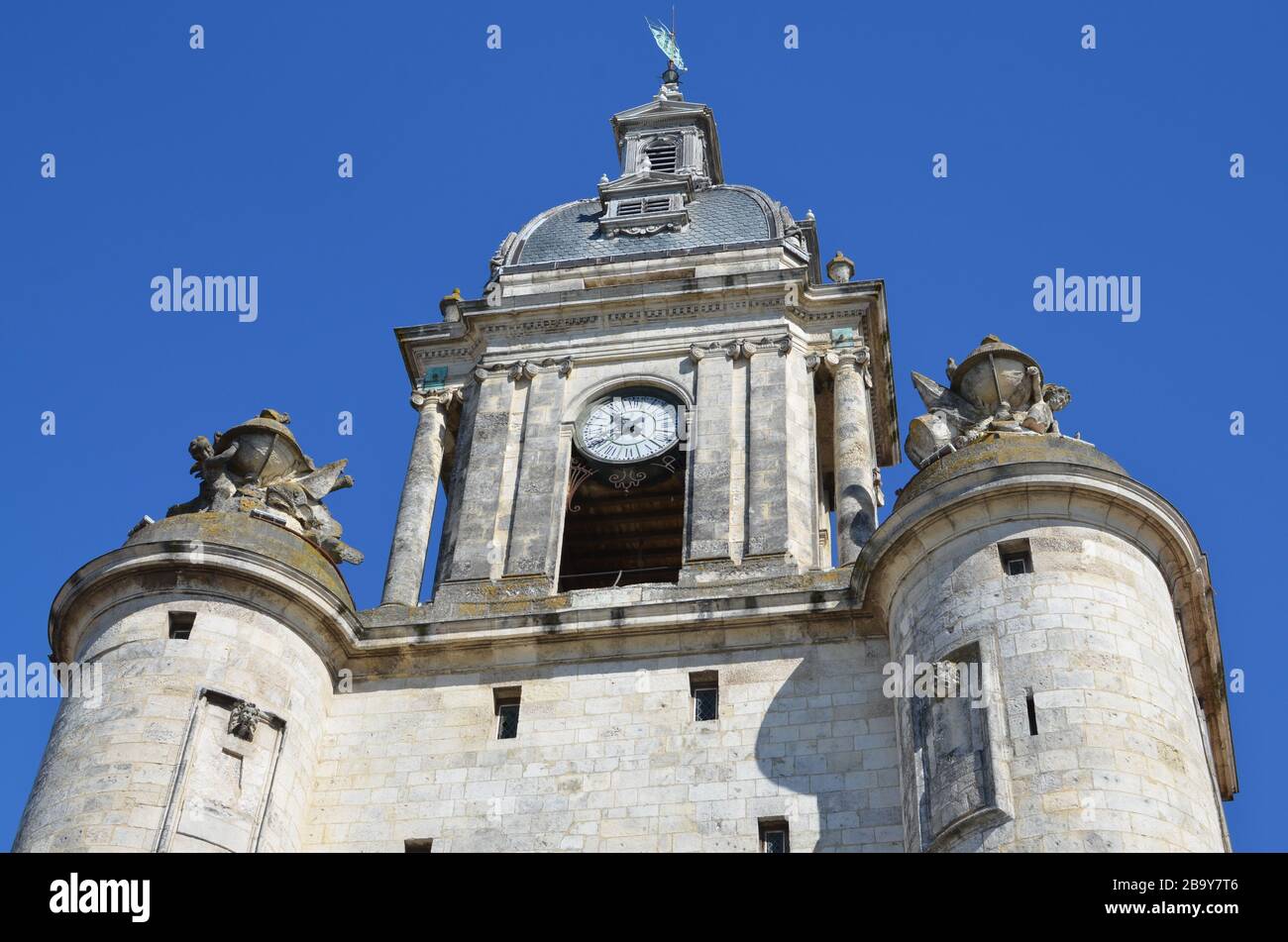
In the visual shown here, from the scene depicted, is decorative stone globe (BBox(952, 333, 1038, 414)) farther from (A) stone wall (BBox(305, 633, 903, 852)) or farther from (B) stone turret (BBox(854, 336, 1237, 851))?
(A) stone wall (BBox(305, 633, 903, 852))

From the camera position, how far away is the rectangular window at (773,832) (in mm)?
27688

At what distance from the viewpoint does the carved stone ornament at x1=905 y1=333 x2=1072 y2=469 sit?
103 feet

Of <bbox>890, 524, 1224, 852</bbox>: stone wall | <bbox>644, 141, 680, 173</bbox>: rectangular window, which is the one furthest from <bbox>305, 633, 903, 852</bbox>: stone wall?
<bbox>644, 141, 680, 173</bbox>: rectangular window

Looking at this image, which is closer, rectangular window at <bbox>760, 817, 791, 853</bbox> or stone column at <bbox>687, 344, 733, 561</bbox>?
rectangular window at <bbox>760, 817, 791, 853</bbox>

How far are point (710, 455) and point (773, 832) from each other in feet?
28.1

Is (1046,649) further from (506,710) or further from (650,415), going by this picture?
(650,415)

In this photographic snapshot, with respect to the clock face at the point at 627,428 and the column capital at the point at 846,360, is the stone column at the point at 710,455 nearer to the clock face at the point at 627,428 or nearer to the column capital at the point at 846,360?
the clock face at the point at 627,428

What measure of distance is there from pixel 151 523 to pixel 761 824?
30.6 feet

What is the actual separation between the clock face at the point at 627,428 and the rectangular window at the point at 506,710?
6.32 meters

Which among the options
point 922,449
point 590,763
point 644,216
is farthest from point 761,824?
point 644,216

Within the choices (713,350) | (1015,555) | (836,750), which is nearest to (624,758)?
(836,750)

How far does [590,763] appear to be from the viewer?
29.0 m

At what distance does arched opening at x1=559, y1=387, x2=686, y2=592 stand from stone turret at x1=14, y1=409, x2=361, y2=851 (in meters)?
5.31

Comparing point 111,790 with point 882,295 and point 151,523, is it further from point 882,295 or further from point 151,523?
point 882,295
